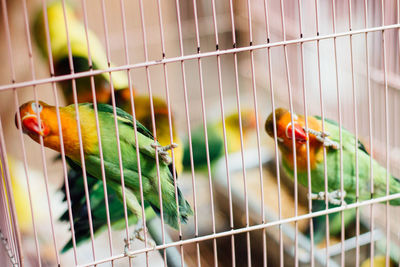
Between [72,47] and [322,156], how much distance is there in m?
0.63

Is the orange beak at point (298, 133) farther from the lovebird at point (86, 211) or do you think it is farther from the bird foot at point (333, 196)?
the lovebird at point (86, 211)

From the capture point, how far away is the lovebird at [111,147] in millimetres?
934

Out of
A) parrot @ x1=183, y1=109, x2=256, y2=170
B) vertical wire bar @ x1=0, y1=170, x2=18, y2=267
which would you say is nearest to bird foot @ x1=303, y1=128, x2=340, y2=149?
parrot @ x1=183, y1=109, x2=256, y2=170

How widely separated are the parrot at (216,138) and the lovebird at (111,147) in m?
0.27

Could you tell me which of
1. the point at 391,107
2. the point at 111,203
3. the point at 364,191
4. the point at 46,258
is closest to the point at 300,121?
the point at 364,191

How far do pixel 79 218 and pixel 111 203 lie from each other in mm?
87

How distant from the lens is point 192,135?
4.34 feet

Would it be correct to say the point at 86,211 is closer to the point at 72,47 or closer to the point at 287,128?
the point at 72,47

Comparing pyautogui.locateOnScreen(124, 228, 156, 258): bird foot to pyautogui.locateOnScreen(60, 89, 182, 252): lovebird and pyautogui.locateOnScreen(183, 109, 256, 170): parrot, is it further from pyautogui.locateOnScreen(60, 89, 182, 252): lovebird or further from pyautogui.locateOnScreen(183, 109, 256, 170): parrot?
pyautogui.locateOnScreen(183, 109, 256, 170): parrot

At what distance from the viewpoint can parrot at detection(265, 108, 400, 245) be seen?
1.12 m

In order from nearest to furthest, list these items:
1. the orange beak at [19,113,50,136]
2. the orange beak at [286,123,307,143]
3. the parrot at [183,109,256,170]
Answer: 1. the orange beak at [19,113,50,136]
2. the orange beak at [286,123,307,143]
3. the parrot at [183,109,256,170]

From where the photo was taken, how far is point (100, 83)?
1.18 meters

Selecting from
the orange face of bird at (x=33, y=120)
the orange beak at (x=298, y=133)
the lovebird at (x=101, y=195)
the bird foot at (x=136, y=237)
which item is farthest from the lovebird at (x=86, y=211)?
the orange beak at (x=298, y=133)

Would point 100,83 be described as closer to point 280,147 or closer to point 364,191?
point 280,147
